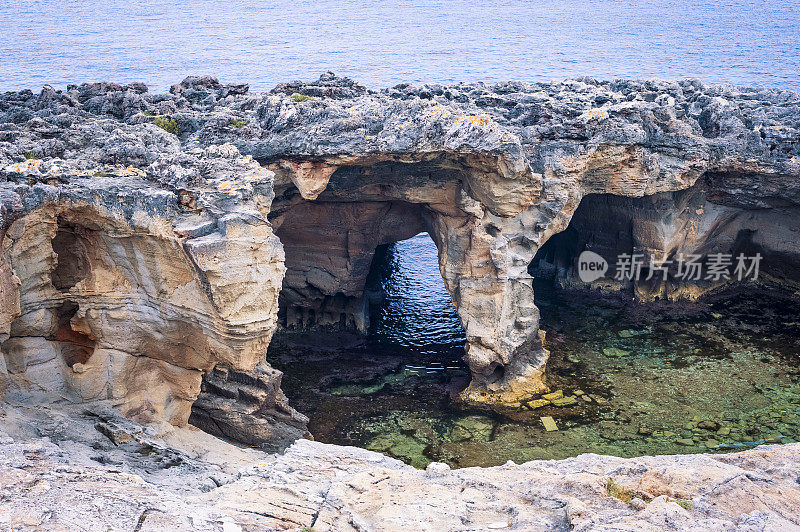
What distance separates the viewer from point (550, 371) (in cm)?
2016

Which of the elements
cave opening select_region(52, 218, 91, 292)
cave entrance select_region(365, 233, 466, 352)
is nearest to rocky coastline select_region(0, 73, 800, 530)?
cave opening select_region(52, 218, 91, 292)

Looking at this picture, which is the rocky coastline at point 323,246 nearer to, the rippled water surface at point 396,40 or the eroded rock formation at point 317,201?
the eroded rock formation at point 317,201

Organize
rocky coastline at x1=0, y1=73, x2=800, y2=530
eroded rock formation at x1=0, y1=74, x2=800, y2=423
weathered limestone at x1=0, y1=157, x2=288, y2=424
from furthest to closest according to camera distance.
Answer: eroded rock formation at x1=0, y1=74, x2=800, y2=423 → weathered limestone at x1=0, y1=157, x2=288, y2=424 → rocky coastline at x1=0, y1=73, x2=800, y2=530

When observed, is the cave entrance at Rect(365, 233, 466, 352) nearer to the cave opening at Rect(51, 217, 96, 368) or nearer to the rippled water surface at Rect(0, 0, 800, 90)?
the cave opening at Rect(51, 217, 96, 368)

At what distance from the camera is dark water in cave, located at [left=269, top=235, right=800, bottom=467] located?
17.1 metres

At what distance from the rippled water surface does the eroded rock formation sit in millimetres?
36580

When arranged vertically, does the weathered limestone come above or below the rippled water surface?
below

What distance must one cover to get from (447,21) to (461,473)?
8035cm

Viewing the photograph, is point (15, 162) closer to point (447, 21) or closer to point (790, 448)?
point (790, 448)

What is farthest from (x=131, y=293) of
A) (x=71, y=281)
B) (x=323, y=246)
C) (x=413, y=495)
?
(x=323, y=246)

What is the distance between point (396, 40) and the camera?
249ft

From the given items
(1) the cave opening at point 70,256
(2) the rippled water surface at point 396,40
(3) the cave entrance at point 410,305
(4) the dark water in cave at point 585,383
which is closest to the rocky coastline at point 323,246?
(1) the cave opening at point 70,256

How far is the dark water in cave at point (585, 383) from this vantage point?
17.1m

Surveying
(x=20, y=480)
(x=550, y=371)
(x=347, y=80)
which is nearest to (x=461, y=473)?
(x=20, y=480)
